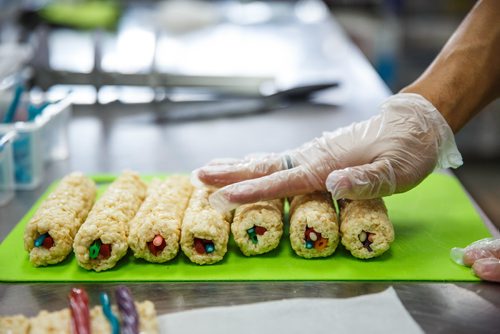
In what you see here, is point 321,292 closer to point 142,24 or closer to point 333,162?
point 333,162

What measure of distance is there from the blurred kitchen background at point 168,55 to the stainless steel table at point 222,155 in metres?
0.16

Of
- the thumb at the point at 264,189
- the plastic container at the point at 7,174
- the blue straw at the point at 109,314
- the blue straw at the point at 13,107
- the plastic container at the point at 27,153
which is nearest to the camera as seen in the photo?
the blue straw at the point at 109,314

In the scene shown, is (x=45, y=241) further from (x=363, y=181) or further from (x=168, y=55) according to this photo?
(x=168, y=55)

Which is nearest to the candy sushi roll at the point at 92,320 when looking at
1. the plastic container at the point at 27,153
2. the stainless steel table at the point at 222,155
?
the stainless steel table at the point at 222,155

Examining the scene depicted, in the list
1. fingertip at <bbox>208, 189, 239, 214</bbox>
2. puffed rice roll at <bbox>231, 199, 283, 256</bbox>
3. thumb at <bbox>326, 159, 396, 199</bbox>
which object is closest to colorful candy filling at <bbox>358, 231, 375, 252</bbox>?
thumb at <bbox>326, 159, 396, 199</bbox>

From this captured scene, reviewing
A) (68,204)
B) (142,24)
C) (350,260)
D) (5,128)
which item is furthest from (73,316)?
(142,24)

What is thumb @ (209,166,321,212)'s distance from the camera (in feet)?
6.12

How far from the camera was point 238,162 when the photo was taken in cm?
208

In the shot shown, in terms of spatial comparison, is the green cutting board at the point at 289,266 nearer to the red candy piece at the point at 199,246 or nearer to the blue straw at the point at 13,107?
the red candy piece at the point at 199,246

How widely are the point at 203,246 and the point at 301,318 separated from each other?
38cm

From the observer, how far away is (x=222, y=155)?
2.70 m

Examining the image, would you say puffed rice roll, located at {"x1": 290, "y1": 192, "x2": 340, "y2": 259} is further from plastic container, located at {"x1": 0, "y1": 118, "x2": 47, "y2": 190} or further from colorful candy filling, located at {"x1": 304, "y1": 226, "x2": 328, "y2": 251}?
plastic container, located at {"x1": 0, "y1": 118, "x2": 47, "y2": 190}

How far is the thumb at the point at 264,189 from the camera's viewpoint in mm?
1864

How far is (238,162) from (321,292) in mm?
542
